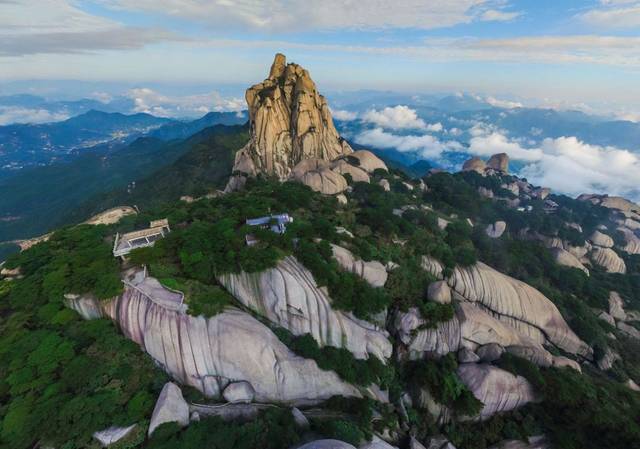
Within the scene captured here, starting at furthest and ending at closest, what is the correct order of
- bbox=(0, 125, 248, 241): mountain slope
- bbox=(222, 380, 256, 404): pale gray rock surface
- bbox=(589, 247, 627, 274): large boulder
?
bbox=(0, 125, 248, 241): mountain slope
bbox=(589, 247, 627, 274): large boulder
bbox=(222, 380, 256, 404): pale gray rock surface

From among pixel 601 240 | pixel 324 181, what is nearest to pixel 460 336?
pixel 324 181

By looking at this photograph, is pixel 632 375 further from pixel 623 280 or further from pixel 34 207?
pixel 34 207

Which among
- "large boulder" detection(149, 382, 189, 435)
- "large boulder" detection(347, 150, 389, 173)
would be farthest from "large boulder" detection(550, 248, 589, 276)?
"large boulder" detection(149, 382, 189, 435)

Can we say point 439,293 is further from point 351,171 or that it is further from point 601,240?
point 601,240

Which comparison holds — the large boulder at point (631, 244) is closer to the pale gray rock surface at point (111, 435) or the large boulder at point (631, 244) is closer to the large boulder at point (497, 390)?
the large boulder at point (497, 390)

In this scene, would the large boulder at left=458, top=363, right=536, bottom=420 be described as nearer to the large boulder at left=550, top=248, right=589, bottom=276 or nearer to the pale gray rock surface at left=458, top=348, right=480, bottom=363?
the pale gray rock surface at left=458, top=348, right=480, bottom=363

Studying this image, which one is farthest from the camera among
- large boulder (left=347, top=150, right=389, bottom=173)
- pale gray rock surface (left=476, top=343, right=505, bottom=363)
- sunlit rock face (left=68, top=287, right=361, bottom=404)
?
large boulder (left=347, top=150, right=389, bottom=173)
